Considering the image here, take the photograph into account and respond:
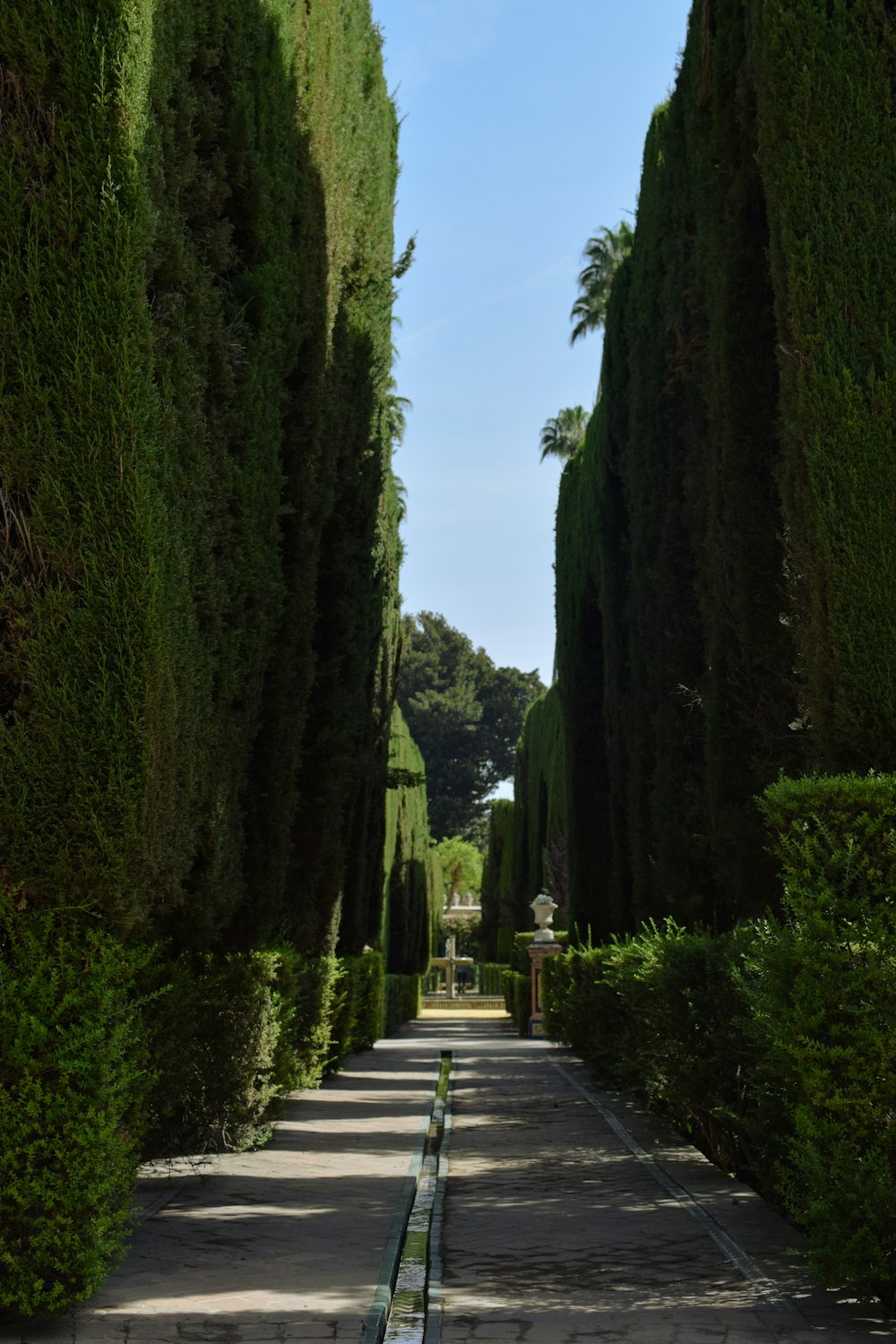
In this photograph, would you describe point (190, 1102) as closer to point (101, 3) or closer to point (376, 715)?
point (101, 3)

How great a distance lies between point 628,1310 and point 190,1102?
4205 millimetres

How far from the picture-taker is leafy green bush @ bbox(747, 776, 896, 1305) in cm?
446

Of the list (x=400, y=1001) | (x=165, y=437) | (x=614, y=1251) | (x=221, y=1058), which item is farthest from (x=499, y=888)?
(x=165, y=437)

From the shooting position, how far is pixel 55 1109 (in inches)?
177

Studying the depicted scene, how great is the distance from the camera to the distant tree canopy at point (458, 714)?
66812 mm

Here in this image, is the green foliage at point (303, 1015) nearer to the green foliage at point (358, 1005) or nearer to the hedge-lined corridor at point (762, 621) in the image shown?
the green foliage at point (358, 1005)

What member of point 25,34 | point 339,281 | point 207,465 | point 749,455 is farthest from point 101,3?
point 339,281

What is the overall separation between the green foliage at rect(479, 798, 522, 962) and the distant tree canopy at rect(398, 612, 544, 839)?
1464cm

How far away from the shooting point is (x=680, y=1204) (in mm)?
6859

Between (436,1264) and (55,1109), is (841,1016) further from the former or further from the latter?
(55,1109)

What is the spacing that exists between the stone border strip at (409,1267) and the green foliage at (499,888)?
32.5 m

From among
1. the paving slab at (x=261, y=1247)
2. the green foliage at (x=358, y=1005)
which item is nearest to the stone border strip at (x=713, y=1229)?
the paving slab at (x=261, y=1247)

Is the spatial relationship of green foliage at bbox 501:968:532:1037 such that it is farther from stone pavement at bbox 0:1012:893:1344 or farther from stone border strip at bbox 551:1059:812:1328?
stone pavement at bbox 0:1012:893:1344

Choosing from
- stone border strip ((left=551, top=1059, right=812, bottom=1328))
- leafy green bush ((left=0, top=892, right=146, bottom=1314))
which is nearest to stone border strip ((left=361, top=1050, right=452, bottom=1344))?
leafy green bush ((left=0, top=892, right=146, bottom=1314))
